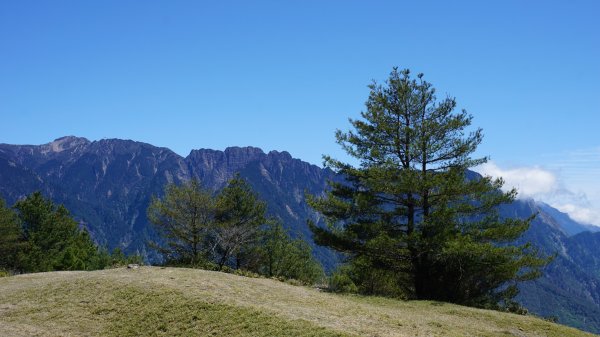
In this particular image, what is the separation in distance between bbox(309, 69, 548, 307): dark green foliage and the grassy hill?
503 centimetres

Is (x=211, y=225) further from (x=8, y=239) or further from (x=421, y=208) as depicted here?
(x=8, y=239)

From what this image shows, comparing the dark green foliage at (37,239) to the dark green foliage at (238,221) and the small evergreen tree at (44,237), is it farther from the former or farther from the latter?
the dark green foliage at (238,221)

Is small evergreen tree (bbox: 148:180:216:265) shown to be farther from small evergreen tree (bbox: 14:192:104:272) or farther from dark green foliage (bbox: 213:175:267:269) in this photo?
small evergreen tree (bbox: 14:192:104:272)

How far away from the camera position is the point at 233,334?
15906 mm

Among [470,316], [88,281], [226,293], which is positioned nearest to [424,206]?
[470,316]

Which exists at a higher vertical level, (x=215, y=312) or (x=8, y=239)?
(x=215, y=312)

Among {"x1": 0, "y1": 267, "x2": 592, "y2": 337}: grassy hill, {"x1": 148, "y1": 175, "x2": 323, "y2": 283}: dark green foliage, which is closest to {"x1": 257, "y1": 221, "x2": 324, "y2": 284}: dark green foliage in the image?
{"x1": 148, "y1": 175, "x2": 323, "y2": 283}: dark green foliage

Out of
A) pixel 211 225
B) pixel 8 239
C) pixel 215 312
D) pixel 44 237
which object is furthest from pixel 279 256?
pixel 215 312

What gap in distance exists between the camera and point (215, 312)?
58.6 ft

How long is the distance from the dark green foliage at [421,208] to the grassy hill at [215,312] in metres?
5.03

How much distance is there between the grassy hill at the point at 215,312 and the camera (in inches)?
648

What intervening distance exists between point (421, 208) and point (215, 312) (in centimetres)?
1582

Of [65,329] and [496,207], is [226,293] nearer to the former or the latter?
[65,329]

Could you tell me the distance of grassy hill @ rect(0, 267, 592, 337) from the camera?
648 inches
